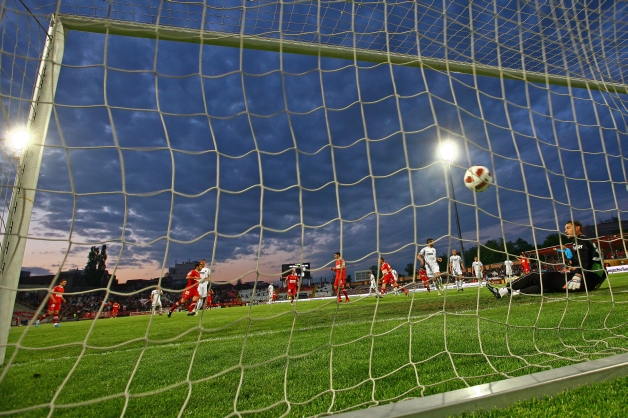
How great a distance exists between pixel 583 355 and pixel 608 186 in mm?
2045

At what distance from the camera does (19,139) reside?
9.89ft

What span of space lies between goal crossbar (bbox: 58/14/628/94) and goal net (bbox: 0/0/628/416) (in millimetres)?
22

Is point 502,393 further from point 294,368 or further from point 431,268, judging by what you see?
point 431,268

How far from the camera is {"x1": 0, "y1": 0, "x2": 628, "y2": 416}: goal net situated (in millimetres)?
2188

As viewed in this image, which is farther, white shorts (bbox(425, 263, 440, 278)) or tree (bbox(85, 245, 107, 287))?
tree (bbox(85, 245, 107, 287))

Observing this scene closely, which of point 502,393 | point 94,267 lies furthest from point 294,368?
point 94,267

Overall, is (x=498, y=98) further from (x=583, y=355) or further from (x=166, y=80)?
(x=166, y=80)

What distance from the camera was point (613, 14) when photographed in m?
3.76

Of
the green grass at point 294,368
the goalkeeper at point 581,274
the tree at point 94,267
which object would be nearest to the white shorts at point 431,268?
the goalkeeper at point 581,274

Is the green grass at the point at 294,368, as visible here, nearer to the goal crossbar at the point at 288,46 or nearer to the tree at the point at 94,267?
the goal crossbar at the point at 288,46

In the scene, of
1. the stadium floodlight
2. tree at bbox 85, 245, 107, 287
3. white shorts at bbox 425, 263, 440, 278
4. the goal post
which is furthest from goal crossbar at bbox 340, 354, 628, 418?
tree at bbox 85, 245, 107, 287

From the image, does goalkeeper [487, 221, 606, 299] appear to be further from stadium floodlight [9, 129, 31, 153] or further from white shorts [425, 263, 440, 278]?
white shorts [425, 263, 440, 278]

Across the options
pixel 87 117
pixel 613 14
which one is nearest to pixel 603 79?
pixel 613 14

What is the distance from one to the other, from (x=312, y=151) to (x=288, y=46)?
118 centimetres
